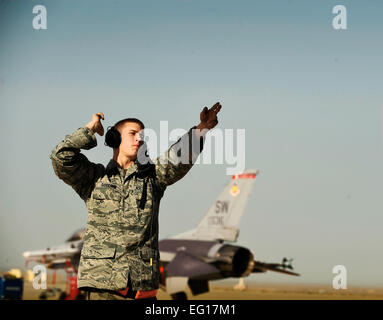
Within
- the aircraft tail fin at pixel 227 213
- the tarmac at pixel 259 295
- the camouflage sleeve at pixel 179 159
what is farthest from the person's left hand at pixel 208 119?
the aircraft tail fin at pixel 227 213

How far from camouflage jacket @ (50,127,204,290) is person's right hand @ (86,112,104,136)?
2.6 inches

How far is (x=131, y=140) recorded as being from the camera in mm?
4383

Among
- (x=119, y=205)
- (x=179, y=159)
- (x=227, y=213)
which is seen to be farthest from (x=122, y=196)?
(x=227, y=213)

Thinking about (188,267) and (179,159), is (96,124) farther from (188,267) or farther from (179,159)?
(188,267)

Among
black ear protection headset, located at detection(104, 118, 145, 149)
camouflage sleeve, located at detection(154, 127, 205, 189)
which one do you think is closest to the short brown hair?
black ear protection headset, located at detection(104, 118, 145, 149)

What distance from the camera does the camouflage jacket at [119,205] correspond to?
159 inches

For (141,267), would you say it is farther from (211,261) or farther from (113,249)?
(211,261)

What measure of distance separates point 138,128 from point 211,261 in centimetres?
1833

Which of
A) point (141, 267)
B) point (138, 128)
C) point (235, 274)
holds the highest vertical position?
point (138, 128)

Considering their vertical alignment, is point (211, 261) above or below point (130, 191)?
below

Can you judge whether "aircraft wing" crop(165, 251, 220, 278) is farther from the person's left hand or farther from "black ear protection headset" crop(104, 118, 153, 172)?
the person's left hand

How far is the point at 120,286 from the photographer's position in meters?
3.94
